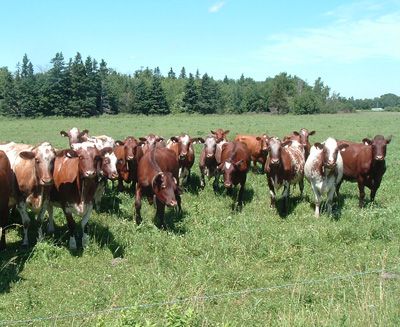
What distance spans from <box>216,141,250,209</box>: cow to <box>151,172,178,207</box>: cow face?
2.34 metres

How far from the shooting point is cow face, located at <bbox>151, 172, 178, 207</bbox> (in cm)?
988

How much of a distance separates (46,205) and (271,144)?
219 inches

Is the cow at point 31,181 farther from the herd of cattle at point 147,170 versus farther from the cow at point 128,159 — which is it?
the cow at point 128,159

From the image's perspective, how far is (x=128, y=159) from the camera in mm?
12164

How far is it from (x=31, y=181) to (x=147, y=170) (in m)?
2.50

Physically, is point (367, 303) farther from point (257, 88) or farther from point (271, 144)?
point (257, 88)

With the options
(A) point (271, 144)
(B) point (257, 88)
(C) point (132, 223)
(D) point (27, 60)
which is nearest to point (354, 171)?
(A) point (271, 144)

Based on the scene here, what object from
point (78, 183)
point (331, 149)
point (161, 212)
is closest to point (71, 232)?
point (78, 183)

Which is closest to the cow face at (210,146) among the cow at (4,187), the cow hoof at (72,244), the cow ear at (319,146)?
the cow ear at (319,146)

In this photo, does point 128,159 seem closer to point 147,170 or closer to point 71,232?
point 147,170

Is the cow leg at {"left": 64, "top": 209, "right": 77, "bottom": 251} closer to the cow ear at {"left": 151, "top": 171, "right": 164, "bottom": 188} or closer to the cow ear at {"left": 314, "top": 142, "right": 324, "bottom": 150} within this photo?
the cow ear at {"left": 151, "top": 171, "right": 164, "bottom": 188}

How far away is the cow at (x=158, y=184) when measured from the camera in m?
9.97

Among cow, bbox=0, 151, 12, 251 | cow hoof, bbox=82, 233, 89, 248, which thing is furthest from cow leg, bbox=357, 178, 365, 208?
cow, bbox=0, 151, 12, 251

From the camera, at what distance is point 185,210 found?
11922mm
